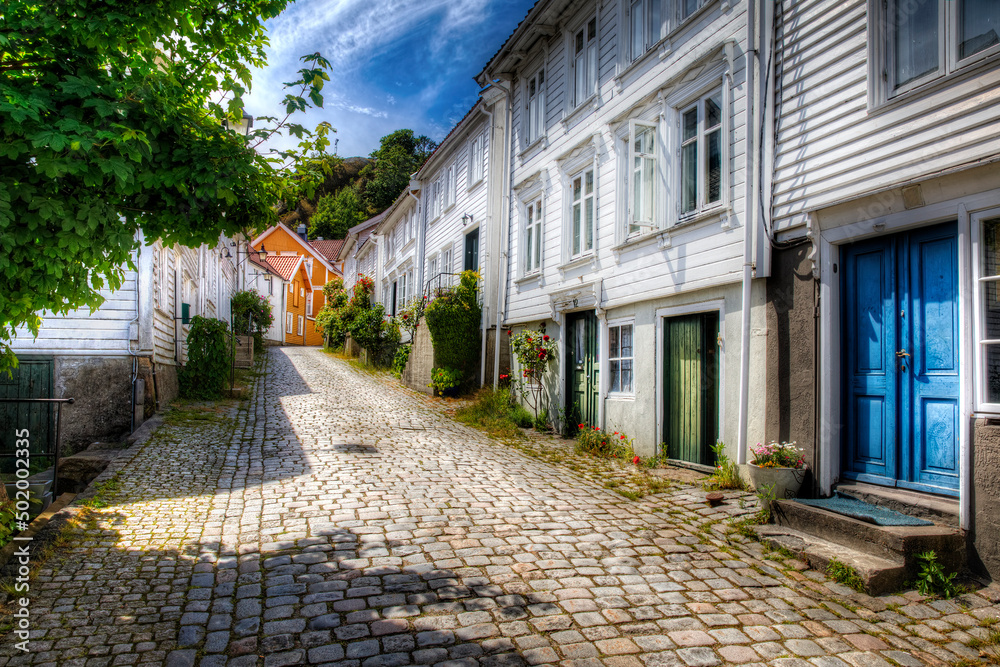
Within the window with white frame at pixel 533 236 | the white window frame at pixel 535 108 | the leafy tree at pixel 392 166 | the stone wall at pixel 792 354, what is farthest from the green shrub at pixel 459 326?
the leafy tree at pixel 392 166

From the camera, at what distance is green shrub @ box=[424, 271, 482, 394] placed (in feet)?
50.5

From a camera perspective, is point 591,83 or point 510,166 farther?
point 510,166

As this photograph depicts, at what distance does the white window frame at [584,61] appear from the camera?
420 inches

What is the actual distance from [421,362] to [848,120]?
1277 centimetres

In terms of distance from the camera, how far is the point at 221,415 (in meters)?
11.9

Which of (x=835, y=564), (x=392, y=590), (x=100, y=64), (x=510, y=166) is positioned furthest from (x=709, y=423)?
(x=510, y=166)

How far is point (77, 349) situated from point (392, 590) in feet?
28.7

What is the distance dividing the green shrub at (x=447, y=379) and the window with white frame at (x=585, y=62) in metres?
7.06

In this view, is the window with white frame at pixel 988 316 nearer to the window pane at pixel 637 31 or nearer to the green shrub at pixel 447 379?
the window pane at pixel 637 31

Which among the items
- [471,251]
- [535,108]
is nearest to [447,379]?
[471,251]

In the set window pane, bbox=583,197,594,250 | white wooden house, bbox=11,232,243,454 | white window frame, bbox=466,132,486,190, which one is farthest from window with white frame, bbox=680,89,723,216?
white window frame, bbox=466,132,486,190

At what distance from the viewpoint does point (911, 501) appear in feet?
16.3

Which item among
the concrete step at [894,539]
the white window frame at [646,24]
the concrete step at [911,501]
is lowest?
the concrete step at [894,539]

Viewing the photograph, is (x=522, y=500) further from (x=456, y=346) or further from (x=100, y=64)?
(x=456, y=346)
